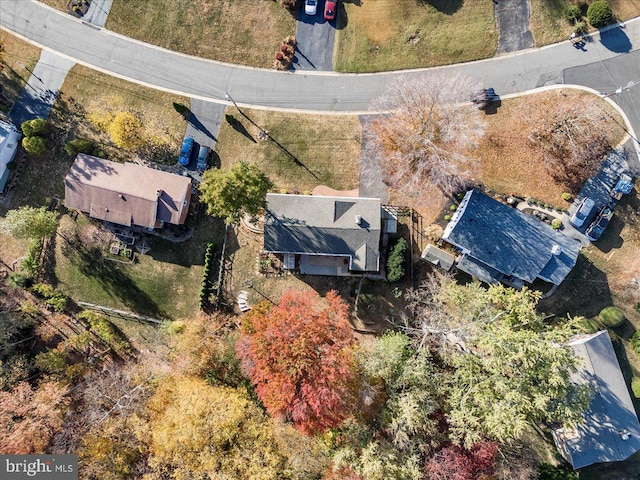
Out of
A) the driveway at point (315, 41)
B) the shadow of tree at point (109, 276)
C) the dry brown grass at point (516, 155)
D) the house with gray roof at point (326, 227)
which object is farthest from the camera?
the shadow of tree at point (109, 276)

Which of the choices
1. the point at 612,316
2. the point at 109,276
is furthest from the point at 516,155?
the point at 109,276

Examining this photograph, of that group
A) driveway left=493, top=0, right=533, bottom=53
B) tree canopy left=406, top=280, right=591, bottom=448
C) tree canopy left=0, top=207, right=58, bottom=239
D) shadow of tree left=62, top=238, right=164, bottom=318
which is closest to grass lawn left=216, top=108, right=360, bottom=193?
shadow of tree left=62, top=238, right=164, bottom=318

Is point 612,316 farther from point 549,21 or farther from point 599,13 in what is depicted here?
point 549,21

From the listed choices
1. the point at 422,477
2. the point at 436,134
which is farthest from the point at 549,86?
the point at 422,477

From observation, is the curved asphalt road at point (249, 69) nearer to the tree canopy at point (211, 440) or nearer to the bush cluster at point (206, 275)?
the bush cluster at point (206, 275)

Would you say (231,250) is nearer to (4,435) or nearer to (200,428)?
(200,428)

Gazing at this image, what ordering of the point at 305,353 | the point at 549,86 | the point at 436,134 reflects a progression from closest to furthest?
the point at 305,353
the point at 436,134
the point at 549,86

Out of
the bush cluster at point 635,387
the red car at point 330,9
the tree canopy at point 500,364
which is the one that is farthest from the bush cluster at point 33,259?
the bush cluster at point 635,387
